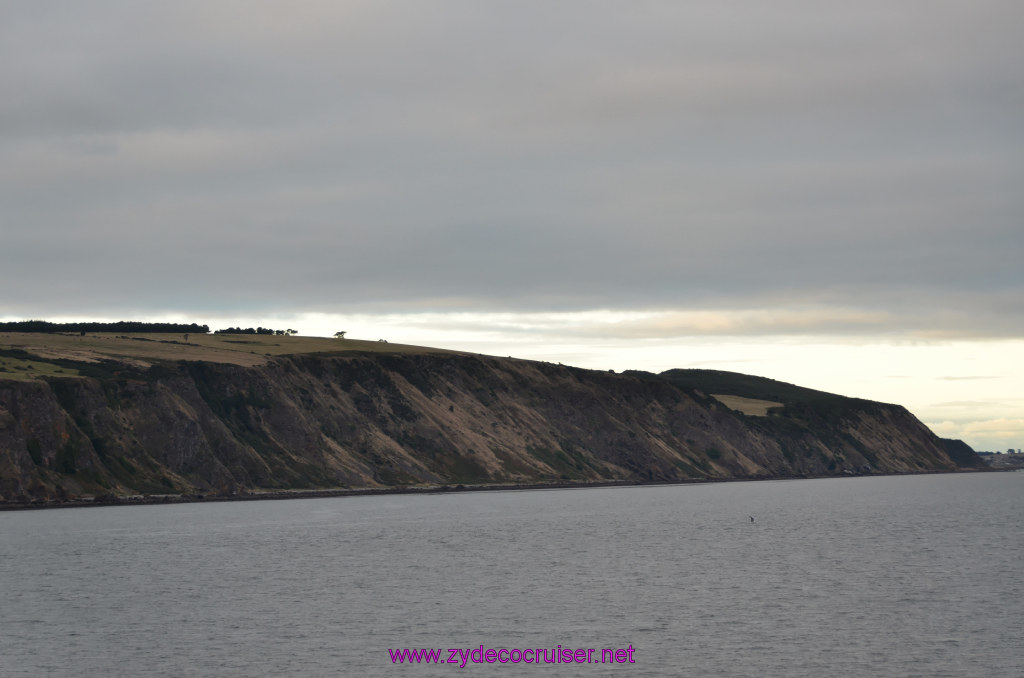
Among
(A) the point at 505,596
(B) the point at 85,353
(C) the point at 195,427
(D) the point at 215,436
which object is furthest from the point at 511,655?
(B) the point at 85,353

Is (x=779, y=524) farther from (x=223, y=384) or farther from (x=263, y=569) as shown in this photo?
(x=223, y=384)

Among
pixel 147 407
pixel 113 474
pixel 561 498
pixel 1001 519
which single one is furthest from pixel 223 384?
pixel 1001 519

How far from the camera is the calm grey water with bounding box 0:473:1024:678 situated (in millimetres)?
47781

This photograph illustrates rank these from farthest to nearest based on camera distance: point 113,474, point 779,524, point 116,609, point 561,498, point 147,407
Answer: point 561,498 → point 147,407 → point 113,474 → point 779,524 → point 116,609

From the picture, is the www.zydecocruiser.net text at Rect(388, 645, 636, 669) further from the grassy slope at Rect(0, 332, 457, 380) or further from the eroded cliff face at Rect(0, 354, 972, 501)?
the grassy slope at Rect(0, 332, 457, 380)

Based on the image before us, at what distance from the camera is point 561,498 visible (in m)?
195

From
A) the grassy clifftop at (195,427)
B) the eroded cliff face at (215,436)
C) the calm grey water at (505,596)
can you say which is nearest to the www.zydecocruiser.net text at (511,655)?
the calm grey water at (505,596)

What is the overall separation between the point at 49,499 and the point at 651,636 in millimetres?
96684

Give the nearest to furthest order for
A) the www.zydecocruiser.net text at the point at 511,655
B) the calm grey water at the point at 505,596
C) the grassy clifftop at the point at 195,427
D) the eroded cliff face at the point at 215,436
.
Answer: the www.zydecocruiser.net text at the point at 511,655, the calm grey water at the point at 505,596, the eroded cliff face at the point at 215,436, the grassy clifftop at the point at 195,427

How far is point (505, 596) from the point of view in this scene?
66.7 meters

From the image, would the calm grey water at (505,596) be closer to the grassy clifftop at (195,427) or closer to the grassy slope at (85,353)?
the grassy clifftop at (195,427)

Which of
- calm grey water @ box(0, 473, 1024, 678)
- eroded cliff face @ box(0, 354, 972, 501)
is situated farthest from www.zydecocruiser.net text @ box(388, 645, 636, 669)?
eroded cliff face @ box(0, 354, 972, 501)

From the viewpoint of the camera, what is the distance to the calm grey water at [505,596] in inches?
1881

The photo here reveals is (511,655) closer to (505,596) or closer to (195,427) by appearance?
(505,596)
